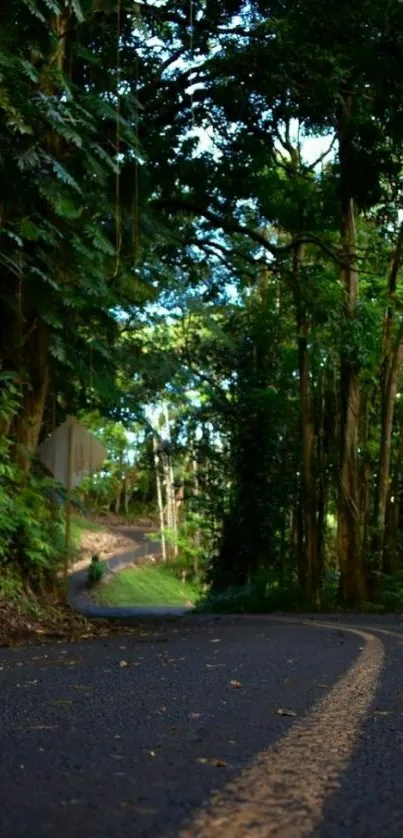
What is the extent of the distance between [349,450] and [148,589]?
1226 inches

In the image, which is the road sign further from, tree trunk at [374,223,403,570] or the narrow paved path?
the narrow paved path

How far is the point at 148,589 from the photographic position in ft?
154

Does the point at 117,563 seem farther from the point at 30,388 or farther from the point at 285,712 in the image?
the point at 285,712

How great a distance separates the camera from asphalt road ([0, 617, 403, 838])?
8.13ft

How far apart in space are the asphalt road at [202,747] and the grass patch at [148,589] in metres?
34.0

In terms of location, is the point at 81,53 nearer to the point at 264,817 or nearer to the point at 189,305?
the point at 264,817

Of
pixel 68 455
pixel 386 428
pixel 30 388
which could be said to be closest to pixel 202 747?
pixel 30 388

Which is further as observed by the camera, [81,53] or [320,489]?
[320,489]

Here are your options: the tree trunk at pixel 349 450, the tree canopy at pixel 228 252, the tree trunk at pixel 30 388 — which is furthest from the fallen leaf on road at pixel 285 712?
the tree trunk at pixel 349 450

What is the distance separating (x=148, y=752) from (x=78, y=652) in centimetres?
415

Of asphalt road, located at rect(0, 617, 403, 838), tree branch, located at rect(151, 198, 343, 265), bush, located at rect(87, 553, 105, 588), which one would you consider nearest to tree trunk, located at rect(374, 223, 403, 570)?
tree branch, located at rect(151, 198, 343, 265)

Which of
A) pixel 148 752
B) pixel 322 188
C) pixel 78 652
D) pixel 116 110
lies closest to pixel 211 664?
pixel 78 652

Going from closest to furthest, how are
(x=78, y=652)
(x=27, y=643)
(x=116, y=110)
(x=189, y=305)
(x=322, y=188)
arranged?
(x=78, y=652), (x=27, y=643), (x=116, y=110), (x=322, y=188), (x=189, y=305)

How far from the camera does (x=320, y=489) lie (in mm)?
20703
